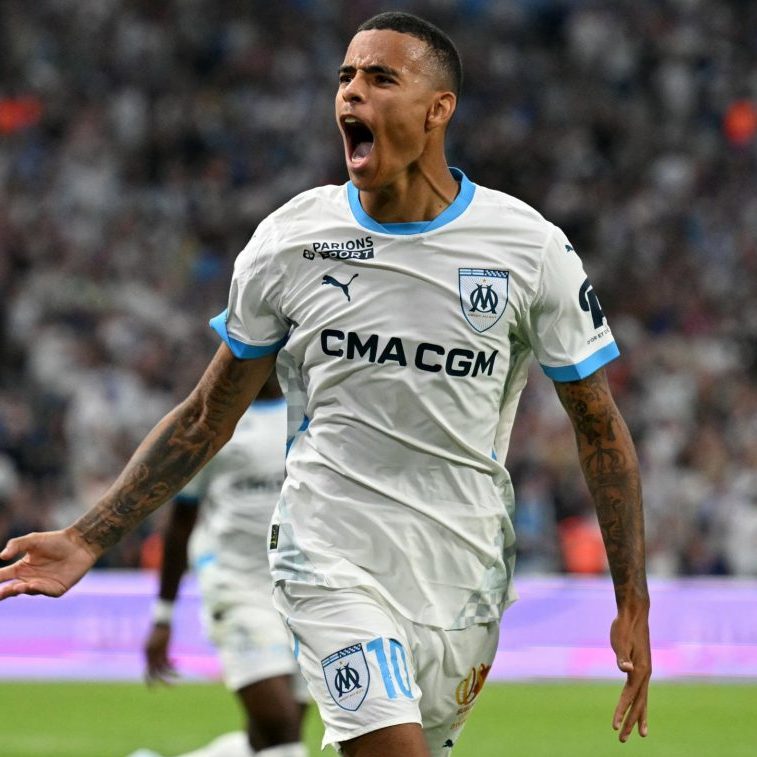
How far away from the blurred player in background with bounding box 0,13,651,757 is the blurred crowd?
1108 centimetres

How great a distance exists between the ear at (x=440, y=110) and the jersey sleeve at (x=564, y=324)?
479mm

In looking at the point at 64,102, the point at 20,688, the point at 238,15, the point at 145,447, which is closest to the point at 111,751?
the point at 20,688

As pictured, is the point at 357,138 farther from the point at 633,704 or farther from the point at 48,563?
the point at 633,704

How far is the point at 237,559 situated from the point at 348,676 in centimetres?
385

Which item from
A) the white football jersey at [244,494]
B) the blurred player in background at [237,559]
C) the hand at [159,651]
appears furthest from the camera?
the hand at [159,651]

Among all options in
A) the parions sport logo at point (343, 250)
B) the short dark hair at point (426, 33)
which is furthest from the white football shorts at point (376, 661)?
the short dark hair at point (426, 33)

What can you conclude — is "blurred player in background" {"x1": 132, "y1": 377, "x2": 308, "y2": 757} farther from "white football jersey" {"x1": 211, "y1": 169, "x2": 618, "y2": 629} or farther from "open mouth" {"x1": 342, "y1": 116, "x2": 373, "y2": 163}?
"open mouth" {"x1": 342, "y1": 116, "x2": 373, "y2": 163}

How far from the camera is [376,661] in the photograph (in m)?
4.93

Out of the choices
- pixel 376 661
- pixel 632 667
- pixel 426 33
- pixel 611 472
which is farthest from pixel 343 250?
pixel 632 667

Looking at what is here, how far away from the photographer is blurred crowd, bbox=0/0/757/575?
17.0 m

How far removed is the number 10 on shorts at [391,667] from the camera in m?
4.91

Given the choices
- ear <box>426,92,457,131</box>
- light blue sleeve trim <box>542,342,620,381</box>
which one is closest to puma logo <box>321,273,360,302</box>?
ear <box>426,92,457,131</box>

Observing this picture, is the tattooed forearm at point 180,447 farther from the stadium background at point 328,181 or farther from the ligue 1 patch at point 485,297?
the stadium background at point 328,181

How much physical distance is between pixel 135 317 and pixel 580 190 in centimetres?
626
